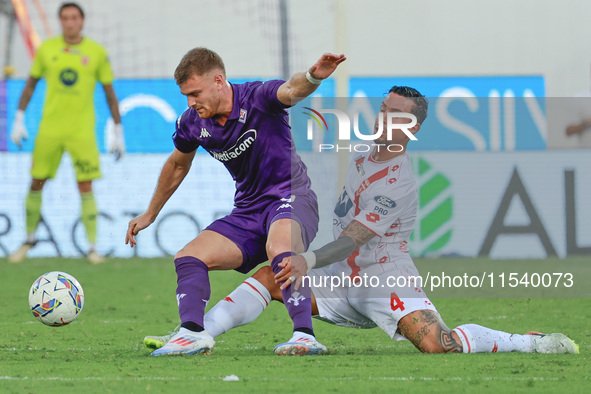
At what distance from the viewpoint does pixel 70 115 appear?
1108 centimetres

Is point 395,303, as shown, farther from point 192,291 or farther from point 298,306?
point 192,291

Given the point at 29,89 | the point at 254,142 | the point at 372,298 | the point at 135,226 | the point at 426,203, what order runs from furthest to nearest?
1. the point at 29,89
2. the point at 426,203
3. the point at 135,226
4. the point at 254,142
5. the point at 372,298

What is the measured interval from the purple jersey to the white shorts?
550 millimetres

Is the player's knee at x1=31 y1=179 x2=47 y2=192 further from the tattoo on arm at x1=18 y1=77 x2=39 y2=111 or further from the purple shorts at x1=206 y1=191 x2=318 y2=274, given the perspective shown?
the purple shorts at x1=206 y1=191 x2=318 y2=274

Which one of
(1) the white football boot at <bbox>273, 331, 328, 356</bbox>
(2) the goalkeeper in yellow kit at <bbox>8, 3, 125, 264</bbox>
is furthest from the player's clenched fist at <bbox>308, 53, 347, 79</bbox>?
(2) the goalkeeper in yellow kit at <bbox>8, 3, 125, 264</bbox>

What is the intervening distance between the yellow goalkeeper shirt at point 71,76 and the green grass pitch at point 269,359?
3.44 metres

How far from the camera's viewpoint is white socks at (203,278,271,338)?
201 inches

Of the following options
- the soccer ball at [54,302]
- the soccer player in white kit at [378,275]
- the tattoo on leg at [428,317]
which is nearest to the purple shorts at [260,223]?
the soccer player in white kit at [378,275]

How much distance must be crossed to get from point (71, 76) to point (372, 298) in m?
6.99

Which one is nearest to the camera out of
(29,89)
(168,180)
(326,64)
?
A: (326,64)

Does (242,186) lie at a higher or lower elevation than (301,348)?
higher

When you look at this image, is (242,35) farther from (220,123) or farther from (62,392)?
(62,392)

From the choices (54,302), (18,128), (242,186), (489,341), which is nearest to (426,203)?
(242,186)

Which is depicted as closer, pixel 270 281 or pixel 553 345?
pixel 553 345
